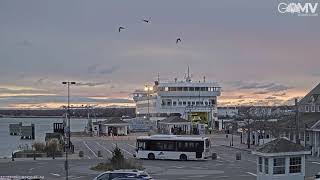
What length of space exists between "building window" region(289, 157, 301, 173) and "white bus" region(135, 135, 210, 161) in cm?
2016

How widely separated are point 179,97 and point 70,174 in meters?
67.2

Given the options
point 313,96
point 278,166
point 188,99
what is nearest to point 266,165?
point 278,166

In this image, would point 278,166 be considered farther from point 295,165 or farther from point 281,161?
point 295,165

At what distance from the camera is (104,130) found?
319 feet

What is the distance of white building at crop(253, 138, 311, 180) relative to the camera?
2959cm

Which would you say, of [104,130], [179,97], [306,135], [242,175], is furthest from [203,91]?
[242,175]

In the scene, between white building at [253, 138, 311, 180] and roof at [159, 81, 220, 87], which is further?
roof at [159, 81, 220, 87]

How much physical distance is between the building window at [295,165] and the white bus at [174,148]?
2016 centimetres

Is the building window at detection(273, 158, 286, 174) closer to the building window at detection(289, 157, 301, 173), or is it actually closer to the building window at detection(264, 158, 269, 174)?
the building window at detection(264, 158, 269, 174)

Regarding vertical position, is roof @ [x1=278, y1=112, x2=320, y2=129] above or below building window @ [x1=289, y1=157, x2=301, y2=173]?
above

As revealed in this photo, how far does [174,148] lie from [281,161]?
21.6 m

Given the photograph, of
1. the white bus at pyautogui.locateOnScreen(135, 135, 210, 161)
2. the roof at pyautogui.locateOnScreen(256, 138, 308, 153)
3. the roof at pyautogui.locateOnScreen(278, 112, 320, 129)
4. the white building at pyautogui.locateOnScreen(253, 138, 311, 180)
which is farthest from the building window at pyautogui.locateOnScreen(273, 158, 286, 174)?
the roof at pyautogui.locateOnScreen(278, 112, 320, 129)

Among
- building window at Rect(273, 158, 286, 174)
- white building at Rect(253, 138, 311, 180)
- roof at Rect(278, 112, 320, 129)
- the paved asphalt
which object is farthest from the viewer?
roof at Rect(278, 112, 320, 129)

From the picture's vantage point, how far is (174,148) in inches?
2000
